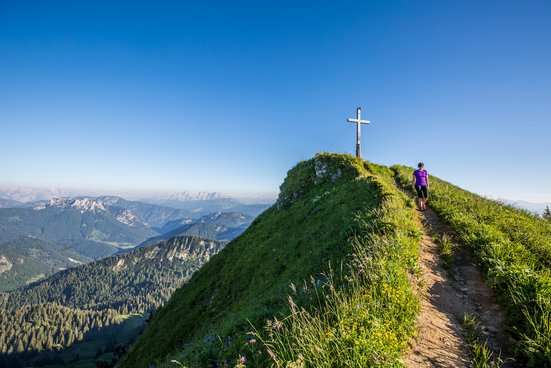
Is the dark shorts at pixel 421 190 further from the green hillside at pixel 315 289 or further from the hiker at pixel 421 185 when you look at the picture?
the green hillside at pixel 315 289

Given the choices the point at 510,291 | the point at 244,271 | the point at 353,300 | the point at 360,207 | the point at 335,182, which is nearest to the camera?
the point at 353,300

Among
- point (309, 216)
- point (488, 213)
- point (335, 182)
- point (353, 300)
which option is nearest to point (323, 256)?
point (353, 300)

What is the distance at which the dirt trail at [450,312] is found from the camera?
20.0 ft

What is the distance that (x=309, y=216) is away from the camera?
75.3 feet

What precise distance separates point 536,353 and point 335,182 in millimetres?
23641

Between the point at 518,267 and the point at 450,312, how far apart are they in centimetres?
281

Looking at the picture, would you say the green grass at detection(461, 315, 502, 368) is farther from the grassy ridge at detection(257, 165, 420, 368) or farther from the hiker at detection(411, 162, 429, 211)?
the hiker at detection(411, 162, 429, 211)

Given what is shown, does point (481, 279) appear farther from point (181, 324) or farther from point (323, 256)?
point (181, 324)

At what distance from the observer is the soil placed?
6082mm

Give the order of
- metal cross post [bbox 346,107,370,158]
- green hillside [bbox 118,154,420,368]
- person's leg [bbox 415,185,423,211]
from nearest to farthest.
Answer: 1. green hillside [bbox 118,154,420,368]
2. person's leg [bbox 415,185,423,211]
3. metal cross post [bbox 346,107,370,158]

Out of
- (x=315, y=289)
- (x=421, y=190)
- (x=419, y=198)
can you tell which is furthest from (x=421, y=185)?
(x=315, y=289)

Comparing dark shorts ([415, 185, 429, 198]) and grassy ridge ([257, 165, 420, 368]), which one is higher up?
dark shorts ([415, 185, 429, 198])

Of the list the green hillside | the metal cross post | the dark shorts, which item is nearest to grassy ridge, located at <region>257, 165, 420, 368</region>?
the green hillside

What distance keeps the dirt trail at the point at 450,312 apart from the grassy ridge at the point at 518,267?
0.43 m
